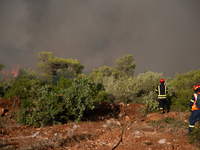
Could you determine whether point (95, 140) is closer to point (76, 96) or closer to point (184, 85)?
point (76, 96)

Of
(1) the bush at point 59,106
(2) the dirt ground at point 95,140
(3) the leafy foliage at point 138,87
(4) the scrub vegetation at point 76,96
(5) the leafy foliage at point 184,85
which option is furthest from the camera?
(3) the leafy foliage at point 138,87

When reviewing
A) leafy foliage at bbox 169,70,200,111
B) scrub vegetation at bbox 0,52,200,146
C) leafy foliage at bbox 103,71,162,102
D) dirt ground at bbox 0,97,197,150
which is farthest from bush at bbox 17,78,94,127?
leafy foliage at bbox 103,71,162,102

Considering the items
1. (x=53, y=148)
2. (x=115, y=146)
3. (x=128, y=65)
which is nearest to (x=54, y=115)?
(x=53, y=148)

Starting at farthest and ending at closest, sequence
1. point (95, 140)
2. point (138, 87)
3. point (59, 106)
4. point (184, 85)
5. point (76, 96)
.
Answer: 1. point (184, 85)
2. point (138, 87)
3. point (76, 96)
4. point (59, 106)
5. point (95, 140)

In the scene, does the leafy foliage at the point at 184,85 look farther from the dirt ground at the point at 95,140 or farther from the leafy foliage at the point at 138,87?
the dirt ground at the point at 95,140

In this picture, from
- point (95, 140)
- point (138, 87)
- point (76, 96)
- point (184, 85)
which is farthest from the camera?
point (184, 85)

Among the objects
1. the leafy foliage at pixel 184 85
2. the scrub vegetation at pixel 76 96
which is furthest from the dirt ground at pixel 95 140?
the leafy foliage at pixel 184 85

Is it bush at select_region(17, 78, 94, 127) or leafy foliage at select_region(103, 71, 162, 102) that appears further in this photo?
leafy foliage at select_region(103, 71, 162, 102)

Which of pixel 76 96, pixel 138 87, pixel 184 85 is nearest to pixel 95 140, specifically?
pixel 76 96

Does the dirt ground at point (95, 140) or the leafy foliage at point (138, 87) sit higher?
the leafy foliage at point (138, 87)

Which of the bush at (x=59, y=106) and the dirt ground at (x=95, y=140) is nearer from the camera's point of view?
the dirt ground at (x=95, y=140)

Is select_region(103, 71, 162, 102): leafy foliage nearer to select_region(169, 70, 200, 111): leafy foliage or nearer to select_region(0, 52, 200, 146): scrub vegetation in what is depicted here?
select_region(0, 52, 200, 146): scrub vegetation

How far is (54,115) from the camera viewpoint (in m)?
6.68

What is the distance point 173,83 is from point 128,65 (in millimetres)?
21203
